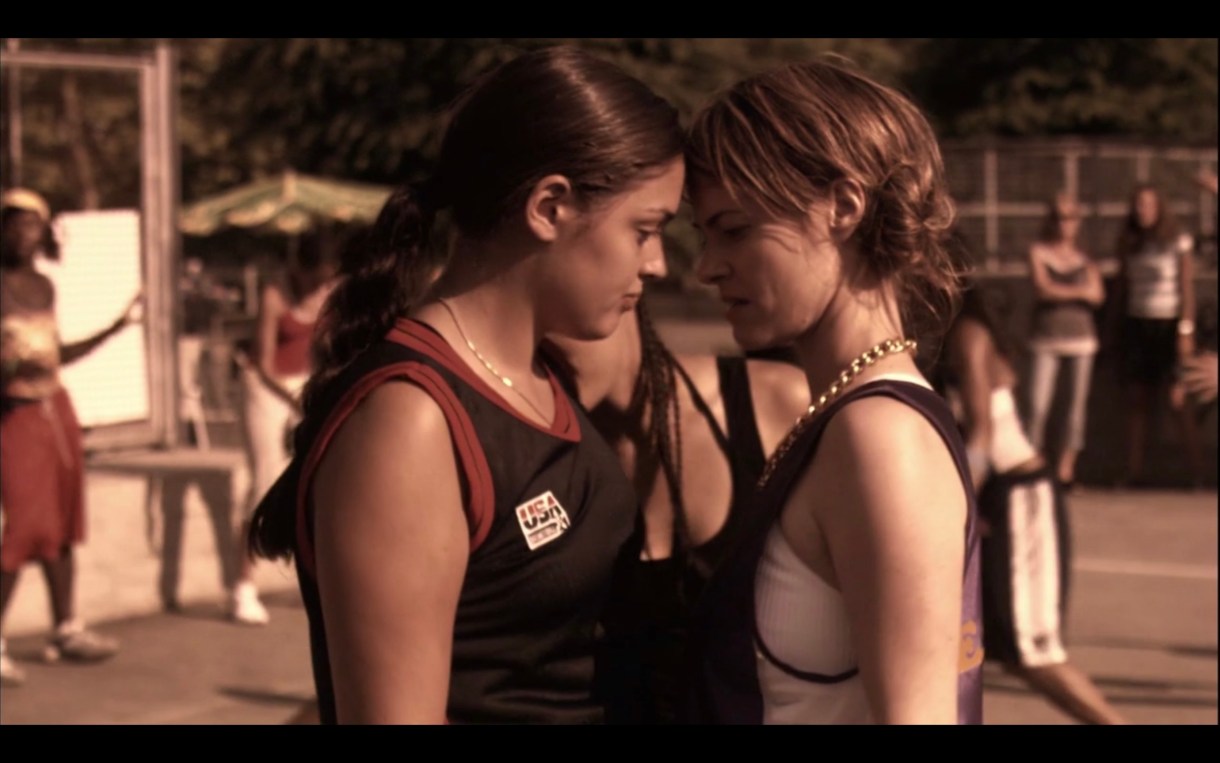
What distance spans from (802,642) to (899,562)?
0.19m

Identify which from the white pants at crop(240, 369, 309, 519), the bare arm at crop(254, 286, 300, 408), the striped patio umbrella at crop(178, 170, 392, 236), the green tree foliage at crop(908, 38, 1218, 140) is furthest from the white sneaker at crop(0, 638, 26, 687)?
the green tree foliage at crop(908, 38, 1218, 140)

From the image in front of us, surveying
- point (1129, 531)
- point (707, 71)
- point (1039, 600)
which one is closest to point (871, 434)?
point (1039, 600)

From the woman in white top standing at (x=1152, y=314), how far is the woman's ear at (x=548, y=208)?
33.9ft

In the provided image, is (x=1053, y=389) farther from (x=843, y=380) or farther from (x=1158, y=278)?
(x=843, y=380)

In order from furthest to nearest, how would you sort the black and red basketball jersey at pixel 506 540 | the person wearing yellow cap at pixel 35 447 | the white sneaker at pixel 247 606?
the white sneaker at pixel 247 606
the person wearing yellow cap at pixel 35 447
the black and red basketball jersey at pixel 506 540

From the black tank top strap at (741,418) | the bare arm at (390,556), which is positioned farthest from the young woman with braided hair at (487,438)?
the black tank top strap at (741,418)

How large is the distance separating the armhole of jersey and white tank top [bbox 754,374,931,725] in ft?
1.03

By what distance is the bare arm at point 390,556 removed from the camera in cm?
210

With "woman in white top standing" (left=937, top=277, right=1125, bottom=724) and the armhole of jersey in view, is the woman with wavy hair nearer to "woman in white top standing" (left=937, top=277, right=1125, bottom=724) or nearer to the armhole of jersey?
the armhole of jersey

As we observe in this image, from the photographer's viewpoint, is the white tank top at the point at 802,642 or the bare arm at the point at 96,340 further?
the bare arm at the point at 96,340

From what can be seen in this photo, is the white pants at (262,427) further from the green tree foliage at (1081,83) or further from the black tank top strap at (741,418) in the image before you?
Result: the green tree foliage at (1081,83)

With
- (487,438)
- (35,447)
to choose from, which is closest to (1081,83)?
(35,447)

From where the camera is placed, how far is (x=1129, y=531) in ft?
36.5

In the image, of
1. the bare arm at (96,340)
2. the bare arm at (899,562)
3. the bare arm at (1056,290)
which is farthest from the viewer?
the bare arm at (1056,290)
